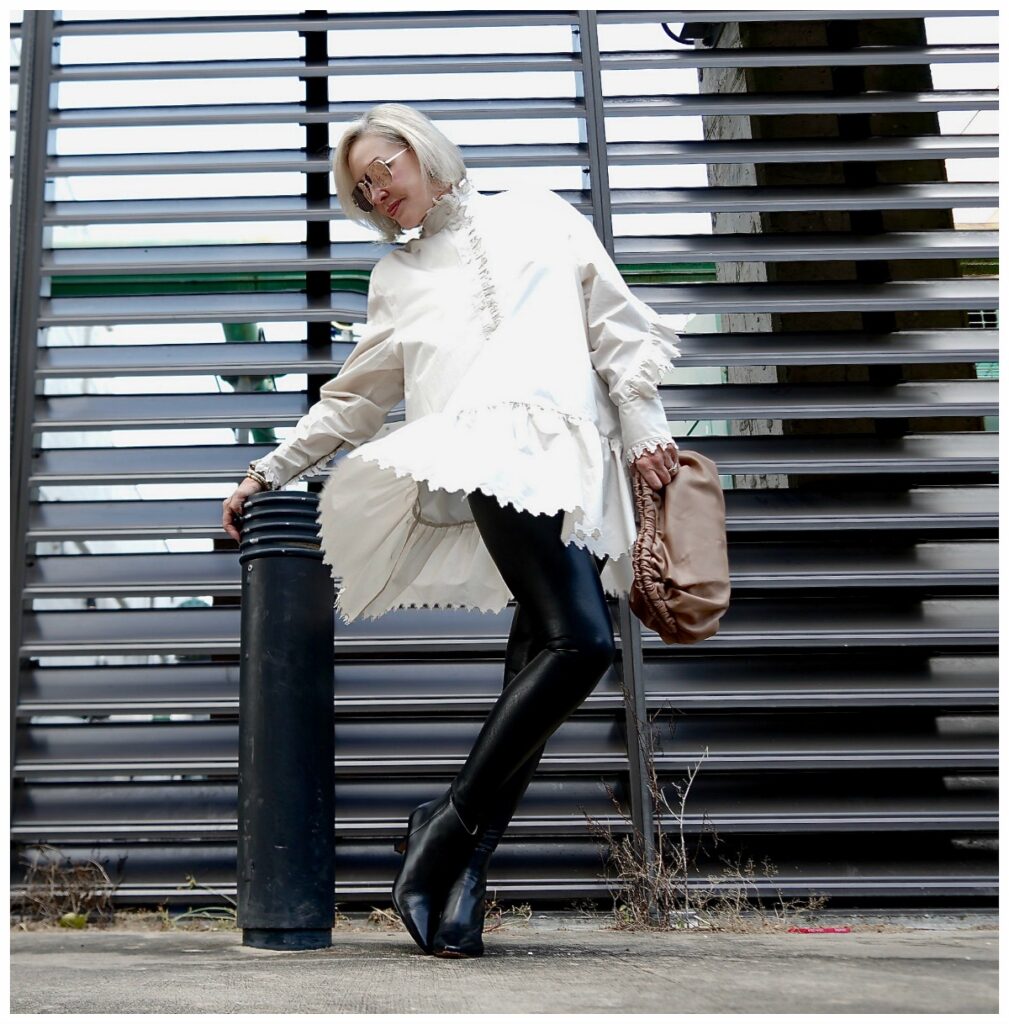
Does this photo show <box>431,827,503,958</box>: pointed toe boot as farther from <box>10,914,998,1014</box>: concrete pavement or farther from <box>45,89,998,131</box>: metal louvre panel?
<box>45,89,998,131</box>: metal louvre panel

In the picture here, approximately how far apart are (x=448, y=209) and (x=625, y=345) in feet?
1.87

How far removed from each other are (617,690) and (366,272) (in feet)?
5.74

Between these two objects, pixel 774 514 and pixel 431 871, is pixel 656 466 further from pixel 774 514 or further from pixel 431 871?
pixel 774 514

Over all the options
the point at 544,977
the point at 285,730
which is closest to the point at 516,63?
the point at 285,730

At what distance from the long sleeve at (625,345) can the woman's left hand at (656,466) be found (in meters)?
0.01

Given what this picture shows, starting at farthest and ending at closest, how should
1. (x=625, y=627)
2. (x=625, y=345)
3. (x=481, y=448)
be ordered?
(x=625, y=627) < (x=625, y=345) < (x=481, y=448)

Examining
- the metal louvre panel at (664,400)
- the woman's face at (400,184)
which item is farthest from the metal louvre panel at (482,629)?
the woman's face at (400,184)

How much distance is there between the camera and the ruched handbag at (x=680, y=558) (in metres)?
2.61

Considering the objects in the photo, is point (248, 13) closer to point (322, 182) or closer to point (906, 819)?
point (322, 182)

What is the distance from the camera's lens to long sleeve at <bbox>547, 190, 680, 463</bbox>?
8.90ft

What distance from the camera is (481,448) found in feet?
8.30

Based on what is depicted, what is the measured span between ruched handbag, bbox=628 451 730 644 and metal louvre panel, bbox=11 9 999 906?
1.31 meters

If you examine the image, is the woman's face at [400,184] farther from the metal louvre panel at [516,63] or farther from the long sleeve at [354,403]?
the metal louvre panel at [516,63]

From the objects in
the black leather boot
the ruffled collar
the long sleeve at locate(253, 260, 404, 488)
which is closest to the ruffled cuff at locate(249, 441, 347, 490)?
the long sleeve at locate(253, 260, 404, 488)
